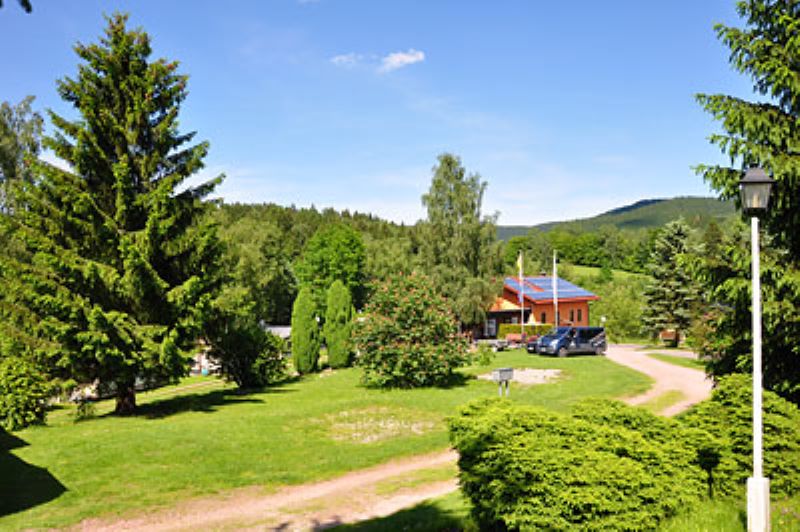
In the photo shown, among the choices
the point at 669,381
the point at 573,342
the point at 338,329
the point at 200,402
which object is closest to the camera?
the point at 200,402

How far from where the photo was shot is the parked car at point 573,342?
30688 millimetres

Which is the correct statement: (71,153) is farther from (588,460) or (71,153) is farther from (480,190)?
(480,190)

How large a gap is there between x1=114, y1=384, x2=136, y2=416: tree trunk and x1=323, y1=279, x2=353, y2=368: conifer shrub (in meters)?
16.0

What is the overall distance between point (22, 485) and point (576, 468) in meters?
10.0

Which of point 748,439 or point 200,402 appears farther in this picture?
point 200,402

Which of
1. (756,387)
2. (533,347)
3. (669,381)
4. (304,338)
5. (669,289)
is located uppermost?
(669,289)

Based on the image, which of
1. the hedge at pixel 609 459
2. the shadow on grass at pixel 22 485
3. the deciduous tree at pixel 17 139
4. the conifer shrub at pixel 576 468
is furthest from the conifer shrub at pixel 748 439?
the deciduous tree at pixel 17 139

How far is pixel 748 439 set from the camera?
7.70 m

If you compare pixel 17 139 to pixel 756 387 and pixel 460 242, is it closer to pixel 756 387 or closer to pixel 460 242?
pixel 460 242

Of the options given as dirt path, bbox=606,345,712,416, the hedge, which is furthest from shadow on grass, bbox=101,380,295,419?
dirt path, bbox=606,345,712,416

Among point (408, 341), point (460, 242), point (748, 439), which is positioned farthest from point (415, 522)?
point (460, 242)

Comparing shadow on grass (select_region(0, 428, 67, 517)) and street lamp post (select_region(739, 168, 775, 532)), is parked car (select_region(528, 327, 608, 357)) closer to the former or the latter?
street lamp post (select_region(739, 168, 775, 532))

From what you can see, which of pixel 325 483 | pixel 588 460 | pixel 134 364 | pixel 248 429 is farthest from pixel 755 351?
pixel 134 364

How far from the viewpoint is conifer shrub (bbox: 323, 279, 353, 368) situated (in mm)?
32719
